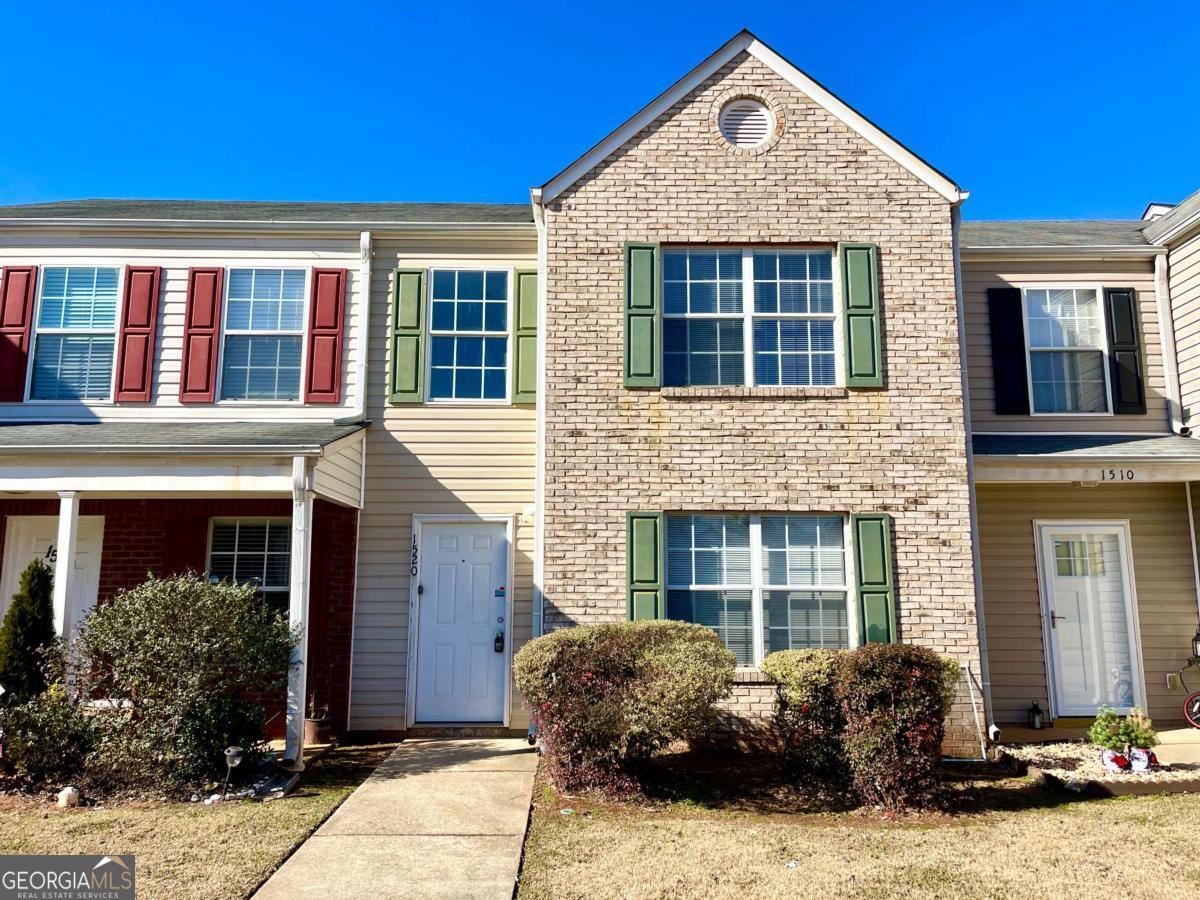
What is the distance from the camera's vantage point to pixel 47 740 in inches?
271

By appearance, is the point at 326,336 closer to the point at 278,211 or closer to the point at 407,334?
the point at 407,334

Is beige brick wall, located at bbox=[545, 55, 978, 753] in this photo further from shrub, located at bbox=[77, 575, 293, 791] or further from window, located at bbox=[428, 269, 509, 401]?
shrub, located at bbox=[77, 575, 293, 791]

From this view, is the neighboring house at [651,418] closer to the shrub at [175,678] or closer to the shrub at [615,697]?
the shrub at [175,678]

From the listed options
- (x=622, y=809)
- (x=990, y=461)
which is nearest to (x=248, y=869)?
(x=622, y=809)

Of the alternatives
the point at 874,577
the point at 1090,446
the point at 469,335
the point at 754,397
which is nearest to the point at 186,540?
the point at 469,335

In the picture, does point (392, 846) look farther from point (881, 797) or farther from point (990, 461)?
point (990, 461)

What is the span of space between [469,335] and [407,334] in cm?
68

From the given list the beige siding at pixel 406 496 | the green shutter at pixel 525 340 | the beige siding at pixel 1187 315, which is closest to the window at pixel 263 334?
the beige siding at pixel 406 496

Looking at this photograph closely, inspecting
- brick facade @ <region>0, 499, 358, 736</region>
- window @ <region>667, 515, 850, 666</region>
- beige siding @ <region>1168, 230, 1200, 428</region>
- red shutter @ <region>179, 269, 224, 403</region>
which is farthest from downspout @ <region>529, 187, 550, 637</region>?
beige siding @ <region>1168, 230, 1200, 428</region>

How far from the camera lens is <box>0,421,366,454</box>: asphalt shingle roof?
7.80m

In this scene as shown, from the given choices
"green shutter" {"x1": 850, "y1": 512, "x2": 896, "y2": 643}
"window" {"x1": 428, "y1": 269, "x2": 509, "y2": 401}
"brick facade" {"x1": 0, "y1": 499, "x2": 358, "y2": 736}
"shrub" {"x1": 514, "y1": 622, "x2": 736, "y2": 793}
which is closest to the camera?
"shrub" {"x1": 514, "y1": 622, "x2": 736, "y2": 793}

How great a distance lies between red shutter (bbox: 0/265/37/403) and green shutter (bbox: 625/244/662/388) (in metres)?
6.74

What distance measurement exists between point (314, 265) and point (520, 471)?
3.36m

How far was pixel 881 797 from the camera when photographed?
6570 millimetres
